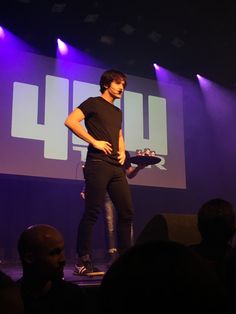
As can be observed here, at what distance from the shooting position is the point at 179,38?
630cm

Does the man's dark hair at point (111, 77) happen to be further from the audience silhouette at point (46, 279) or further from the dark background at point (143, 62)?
the dark background at point (143, 62)

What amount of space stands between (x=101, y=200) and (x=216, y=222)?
1.42 m

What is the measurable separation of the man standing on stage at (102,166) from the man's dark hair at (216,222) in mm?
1333

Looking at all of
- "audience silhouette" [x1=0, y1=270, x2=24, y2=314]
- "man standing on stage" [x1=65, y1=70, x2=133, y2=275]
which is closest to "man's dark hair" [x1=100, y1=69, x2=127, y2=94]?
"man standing on stage" [x1=65, y1=70, x2=133, y2=275]

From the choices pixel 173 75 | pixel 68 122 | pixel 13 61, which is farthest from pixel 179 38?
pixel 68 122

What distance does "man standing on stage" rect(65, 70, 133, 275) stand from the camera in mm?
2975

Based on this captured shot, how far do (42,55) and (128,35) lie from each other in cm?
138

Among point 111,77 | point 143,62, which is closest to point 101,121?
point 111,77

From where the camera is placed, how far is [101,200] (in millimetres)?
3008

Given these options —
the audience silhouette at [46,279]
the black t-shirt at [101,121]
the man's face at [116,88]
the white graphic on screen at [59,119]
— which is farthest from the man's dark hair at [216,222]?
the white graphic on screen at [59,119]

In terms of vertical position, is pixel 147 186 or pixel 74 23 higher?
pixel 74 23

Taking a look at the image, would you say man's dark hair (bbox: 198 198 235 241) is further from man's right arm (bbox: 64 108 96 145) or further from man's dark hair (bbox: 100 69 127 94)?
man's dark hair (bbox: 100 69 127 94)

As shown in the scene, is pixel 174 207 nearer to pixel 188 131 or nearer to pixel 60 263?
pixel 188 131

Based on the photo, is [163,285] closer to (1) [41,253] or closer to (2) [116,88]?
(1) [41,253]
